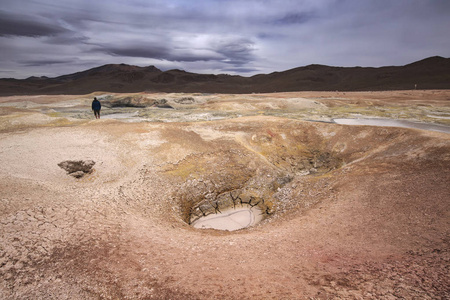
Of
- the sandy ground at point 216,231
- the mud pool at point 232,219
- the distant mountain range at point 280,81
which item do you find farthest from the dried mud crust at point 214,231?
the distant mountain range at point 280,81

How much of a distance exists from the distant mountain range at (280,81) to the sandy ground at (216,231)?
5484cm

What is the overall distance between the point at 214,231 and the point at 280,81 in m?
81.8

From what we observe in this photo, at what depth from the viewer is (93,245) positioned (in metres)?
5.52

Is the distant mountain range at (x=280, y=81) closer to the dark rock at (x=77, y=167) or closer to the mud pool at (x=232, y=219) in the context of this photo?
the mud pool at (x=232, y=219)

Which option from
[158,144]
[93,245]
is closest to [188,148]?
[158,144]

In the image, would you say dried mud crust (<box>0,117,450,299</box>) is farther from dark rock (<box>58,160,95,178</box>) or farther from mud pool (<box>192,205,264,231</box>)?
mud pool (<box>192,205,264,231</box>)

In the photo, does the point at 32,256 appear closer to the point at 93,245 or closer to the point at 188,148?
the point at 93,245

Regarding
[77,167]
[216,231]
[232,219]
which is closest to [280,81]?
[232,219]

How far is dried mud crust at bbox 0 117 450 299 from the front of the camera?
4.38 meters

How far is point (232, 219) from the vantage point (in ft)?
34.6

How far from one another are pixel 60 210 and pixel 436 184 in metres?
12.2

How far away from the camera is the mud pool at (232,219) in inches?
393

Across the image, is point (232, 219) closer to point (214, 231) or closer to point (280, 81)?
point (214, 231)

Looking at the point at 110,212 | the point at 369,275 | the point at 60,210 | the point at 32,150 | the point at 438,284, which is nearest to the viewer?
the point at 438,284
